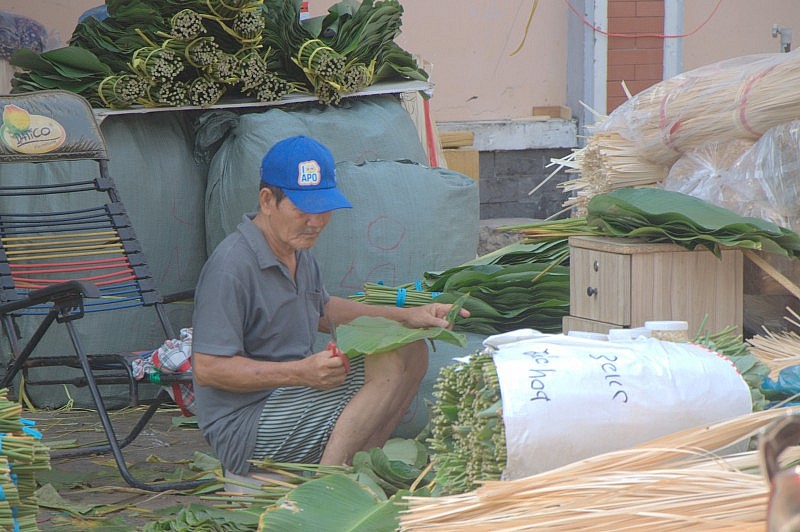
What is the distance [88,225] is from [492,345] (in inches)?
116

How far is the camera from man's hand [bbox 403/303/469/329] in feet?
10.8

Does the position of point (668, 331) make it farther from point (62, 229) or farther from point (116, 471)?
point (62, 229)

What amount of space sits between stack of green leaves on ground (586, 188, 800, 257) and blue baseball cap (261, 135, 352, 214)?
0.83 metres

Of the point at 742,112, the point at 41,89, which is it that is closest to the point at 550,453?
the point at 742,112

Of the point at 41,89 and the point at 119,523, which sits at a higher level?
the point at 41,89

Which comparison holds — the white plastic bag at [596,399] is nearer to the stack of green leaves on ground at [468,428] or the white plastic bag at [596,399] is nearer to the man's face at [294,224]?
the stack of green leaves on ground at [468,428]

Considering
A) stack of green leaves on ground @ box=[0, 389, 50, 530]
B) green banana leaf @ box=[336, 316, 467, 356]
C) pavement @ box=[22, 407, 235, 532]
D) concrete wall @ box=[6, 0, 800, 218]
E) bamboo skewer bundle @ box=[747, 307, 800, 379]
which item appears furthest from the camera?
concrete wall @ box=[6, 0, 800, 218]

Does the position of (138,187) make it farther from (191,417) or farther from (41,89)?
(191,417)

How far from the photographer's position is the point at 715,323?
333cm

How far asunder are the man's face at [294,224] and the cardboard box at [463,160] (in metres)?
3.20

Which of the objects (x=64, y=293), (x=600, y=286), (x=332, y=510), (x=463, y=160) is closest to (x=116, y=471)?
(x=64, y=293)

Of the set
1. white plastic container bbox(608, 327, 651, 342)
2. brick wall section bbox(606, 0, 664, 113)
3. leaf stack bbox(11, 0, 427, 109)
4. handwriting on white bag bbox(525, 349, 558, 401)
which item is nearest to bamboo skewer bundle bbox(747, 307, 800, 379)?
white plastic container bbox(608, 327, 651, 342)

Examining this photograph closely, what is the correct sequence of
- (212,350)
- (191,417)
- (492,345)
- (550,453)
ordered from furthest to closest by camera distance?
(191,417) → (212,350) → (492,345) → (550,453)

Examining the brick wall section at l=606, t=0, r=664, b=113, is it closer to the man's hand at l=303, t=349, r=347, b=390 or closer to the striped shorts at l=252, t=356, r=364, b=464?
the striped shorts at l=252, t=356, r=364, b=464
